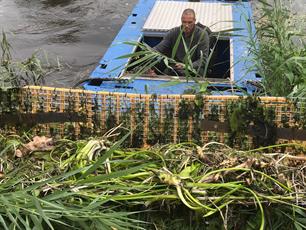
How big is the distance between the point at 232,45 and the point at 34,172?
3731mm

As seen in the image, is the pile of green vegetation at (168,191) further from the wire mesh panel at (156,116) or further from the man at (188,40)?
the man at (188,40)

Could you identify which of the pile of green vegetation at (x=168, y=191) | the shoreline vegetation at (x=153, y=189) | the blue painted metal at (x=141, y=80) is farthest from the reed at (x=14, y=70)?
the pile of green vegetation at (x=168, y=191)

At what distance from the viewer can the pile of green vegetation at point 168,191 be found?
1.81 metres

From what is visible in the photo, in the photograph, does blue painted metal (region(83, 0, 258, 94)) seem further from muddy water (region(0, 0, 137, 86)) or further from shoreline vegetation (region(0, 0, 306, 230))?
muddy water (region(0, 0, 137, 86))

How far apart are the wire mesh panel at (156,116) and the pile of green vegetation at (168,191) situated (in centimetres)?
41

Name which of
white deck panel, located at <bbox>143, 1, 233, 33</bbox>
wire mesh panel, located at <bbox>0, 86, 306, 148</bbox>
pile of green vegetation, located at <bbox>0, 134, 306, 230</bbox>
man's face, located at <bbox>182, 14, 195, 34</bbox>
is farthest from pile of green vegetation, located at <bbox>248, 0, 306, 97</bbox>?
white deck panel, located at <bbox>143, 1, 233, 33</bbox>

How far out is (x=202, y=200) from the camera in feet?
6.43

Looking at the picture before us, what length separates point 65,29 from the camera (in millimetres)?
9469

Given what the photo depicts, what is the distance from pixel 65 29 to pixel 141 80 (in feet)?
17.0

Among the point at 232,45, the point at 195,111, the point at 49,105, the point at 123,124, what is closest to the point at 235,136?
the point at 195,111

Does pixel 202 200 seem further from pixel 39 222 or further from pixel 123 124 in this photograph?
pixel 123 124

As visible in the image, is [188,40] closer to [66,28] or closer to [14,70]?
[14,70]

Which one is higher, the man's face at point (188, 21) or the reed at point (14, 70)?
the man's face at point (188, 21)

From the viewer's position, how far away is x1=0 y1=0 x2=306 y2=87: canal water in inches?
315
